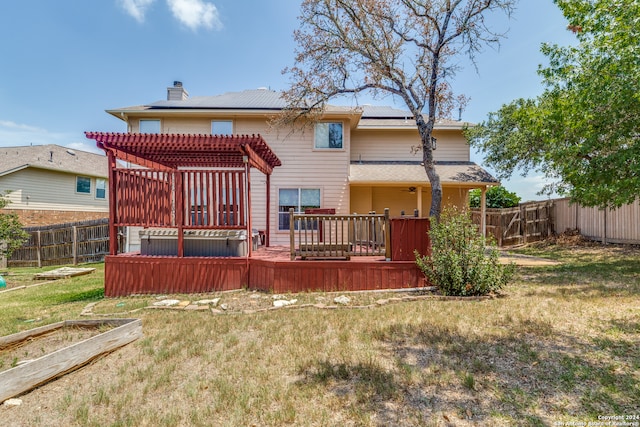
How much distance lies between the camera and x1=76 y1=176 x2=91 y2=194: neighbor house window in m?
18.8

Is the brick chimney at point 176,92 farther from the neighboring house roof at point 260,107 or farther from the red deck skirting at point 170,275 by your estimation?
the red deck skirting at point 170,275

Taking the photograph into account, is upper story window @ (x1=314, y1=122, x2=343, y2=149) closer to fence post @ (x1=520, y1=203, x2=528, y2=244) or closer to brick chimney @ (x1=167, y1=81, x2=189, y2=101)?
brick chimney @ (x1=167, y1=81, x2=189, y2=101)

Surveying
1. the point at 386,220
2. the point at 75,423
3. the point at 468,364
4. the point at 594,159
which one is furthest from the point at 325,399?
the point at 594,159

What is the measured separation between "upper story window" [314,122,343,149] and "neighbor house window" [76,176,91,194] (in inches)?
650

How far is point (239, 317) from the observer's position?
15.6 ft

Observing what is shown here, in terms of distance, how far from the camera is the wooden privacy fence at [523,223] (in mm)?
14273

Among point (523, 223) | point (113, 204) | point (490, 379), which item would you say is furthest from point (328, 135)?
point (523, 223)

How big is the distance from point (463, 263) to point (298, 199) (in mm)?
6866

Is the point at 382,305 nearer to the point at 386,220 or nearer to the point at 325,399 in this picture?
the point at 386,220

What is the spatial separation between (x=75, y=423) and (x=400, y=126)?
12440 mm

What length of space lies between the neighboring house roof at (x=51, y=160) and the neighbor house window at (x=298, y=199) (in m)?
14.8

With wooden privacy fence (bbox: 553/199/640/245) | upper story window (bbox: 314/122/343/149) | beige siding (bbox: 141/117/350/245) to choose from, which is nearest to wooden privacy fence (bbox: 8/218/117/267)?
beige siding (bbox: 141/117/350/245)

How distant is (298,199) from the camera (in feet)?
37.1

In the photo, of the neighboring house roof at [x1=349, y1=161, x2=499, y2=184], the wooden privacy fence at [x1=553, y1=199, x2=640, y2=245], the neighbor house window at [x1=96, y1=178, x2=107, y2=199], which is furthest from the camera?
the neighbor house window at [x1=96, y1=178, x2=107, y2=199]
